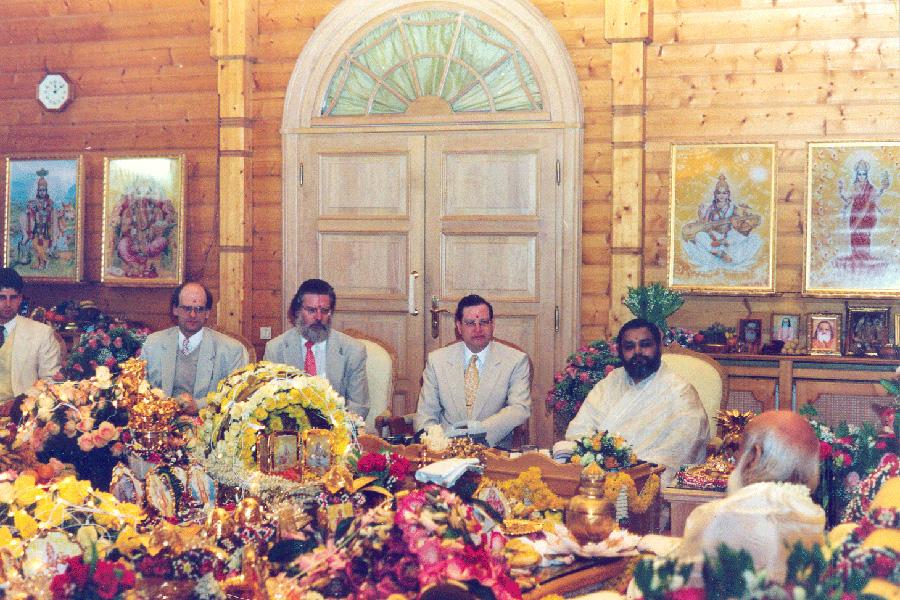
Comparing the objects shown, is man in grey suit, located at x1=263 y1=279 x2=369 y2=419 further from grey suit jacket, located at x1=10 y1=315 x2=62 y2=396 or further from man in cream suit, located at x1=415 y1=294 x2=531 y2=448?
grey suit jacket, located at x1=10 y1=315 x2=62 y2=396

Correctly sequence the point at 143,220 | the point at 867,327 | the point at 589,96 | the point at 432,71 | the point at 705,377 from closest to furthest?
the point at 705,377, the point at 867,327, the point at 589,96, the point at 432,71, the point at 143,220

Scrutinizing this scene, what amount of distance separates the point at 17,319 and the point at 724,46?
16.9 feet

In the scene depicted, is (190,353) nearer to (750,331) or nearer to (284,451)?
(284,451)

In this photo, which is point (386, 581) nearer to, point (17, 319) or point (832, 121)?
point (17, 319)

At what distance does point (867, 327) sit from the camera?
7.86 m

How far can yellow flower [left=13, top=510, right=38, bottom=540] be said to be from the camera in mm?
3230

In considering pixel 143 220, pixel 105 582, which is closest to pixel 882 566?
pixel 105 582

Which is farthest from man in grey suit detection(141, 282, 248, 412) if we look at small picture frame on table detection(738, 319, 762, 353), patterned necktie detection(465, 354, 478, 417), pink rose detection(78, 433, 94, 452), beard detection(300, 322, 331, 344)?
small picture frame on table detection(738, 319, 762, 353)

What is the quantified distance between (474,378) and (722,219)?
2489 millimetres

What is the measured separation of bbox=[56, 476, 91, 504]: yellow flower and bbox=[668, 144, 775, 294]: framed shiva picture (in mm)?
5618

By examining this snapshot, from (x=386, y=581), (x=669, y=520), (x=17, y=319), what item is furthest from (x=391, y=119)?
(x=386, y=581)

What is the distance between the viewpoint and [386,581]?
3.01 metres

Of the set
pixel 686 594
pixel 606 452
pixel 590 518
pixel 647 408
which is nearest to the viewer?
pixel 686 594

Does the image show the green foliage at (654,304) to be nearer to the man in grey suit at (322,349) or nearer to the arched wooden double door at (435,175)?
the arched wooden double door at (435,175)
